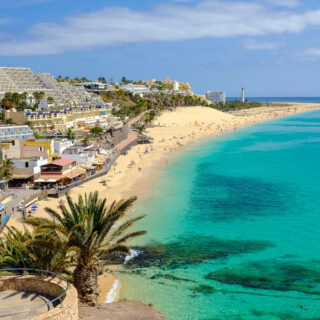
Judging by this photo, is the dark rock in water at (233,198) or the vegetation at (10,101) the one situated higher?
the vegetation at (10,101)

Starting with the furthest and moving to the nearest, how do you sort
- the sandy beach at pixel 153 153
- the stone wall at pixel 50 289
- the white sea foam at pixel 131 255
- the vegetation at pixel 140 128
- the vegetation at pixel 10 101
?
the vegetation at pixel 140 128
the vegetation at pixel 10 101
the sandy beach at pixel 153 153
the white sea foam at pixel 131 255
the stone wall at pixel 50 289

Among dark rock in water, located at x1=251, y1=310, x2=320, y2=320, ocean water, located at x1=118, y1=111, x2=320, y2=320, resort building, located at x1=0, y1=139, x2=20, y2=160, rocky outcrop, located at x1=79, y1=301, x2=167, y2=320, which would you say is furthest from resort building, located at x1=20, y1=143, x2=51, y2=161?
dark rock in water, located at x1=251, y1=310, x2=320, y2=320

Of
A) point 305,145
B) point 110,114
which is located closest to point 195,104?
point 110,114

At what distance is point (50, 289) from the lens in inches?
412

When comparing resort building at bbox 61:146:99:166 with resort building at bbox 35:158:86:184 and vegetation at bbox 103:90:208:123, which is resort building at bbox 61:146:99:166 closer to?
resort building at bbox 35:158:86:184

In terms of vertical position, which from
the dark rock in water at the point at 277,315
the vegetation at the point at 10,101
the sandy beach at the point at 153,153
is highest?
the vegetation at the point at 10,101

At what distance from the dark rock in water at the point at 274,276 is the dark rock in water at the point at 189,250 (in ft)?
6.18

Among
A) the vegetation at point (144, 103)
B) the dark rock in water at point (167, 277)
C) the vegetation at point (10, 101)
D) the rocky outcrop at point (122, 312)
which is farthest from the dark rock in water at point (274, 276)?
the vegetation at point (144, 103)

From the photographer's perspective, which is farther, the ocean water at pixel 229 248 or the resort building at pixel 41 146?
the resort building at pixel 41 146

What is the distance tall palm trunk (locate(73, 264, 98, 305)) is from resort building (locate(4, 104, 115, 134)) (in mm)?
48661

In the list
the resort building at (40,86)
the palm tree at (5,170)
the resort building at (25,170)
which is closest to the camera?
the palm tree at (5,170)

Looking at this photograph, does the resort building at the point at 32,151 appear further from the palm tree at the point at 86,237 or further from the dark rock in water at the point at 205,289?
the palm tree at the point at 86,237

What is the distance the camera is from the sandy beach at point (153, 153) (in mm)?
37188

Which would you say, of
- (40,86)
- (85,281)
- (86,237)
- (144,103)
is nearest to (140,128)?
(144,103)
